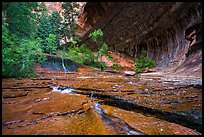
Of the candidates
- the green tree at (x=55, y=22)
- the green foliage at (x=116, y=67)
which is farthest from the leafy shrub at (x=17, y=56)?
the green tree at (x=55, y=22)

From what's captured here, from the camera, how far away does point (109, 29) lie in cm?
2161

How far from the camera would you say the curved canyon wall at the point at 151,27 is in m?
13.4

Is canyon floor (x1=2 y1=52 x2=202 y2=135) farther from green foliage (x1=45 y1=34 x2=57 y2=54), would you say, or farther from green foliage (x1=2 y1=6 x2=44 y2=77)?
green foliage (x1=45 y1=34 x2=57 y2=54)

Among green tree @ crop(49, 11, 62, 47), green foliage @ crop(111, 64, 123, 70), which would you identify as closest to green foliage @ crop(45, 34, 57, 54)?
green tree @ crop(49, 11, 62, 47)

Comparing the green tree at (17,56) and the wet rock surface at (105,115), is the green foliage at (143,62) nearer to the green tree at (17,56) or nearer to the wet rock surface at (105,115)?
the green tree at (17,56)

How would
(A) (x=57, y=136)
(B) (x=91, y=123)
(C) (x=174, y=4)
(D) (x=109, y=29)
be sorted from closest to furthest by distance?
(A) (x=57, y=136) → (B) (x=91, y=123) → (C) (x=174, y=4) → (D) (x=109, y=29)

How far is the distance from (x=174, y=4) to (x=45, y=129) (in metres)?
16.1

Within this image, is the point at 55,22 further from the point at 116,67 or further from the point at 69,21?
the point at 116,67

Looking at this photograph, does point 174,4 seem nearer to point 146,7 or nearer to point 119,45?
point 146,7

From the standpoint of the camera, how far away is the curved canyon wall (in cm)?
1335

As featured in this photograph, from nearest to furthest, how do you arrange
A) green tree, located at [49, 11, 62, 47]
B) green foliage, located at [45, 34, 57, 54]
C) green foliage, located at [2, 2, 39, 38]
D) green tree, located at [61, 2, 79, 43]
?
green foliage, located at [2, 2, 39, 38] → green foliage, located at [45, 34, 57, 54] → green tree, located at [49, 11, 62, 47] → green tree, located at [61, 2, 79, 43]

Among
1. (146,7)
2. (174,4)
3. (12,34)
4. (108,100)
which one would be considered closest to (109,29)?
(146,7)

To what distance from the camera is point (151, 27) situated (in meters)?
18.1

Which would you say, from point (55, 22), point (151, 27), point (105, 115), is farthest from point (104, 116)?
point (55, 22)
